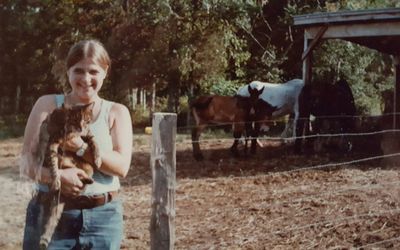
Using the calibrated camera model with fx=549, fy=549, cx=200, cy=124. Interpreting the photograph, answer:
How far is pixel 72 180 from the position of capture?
1.41 m

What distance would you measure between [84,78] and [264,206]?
353cm

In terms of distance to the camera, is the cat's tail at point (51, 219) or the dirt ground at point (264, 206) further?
the dirt ground at point (264, 206)

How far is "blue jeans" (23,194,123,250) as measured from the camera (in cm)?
154

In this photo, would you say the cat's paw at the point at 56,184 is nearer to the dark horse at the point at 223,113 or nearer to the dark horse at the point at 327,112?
the dark horse at the point at 223,113

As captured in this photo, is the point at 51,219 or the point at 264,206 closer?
the point at 51,219

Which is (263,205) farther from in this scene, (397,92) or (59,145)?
(397,92)

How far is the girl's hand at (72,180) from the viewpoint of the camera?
1.40m

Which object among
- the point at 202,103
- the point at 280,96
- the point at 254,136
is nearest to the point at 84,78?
the point at 202,103

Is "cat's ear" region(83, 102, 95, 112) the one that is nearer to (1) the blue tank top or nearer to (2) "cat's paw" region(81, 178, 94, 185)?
(1) the blue tank top

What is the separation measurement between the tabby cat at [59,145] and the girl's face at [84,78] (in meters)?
0.03

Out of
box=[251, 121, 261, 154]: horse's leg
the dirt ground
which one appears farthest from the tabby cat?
box=[251, 121, 261, 154]: horse's leg

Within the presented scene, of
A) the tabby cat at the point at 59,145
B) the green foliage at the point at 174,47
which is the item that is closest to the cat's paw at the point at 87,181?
the tabby cat at the point at 59,145

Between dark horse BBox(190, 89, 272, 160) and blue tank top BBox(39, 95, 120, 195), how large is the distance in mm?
6743

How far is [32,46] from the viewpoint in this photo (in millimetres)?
14062
